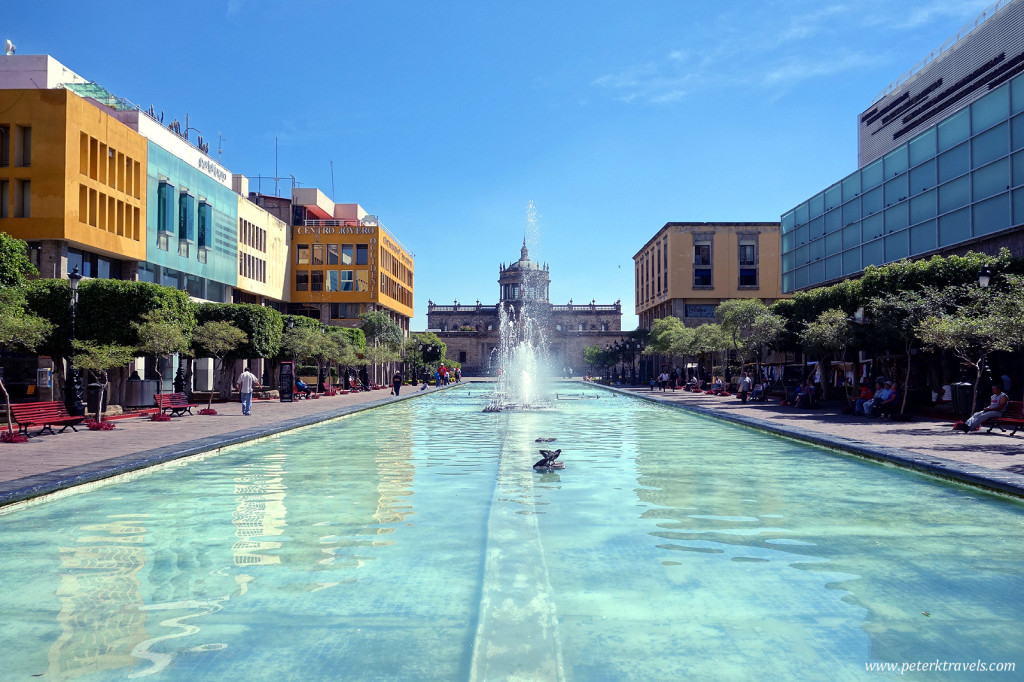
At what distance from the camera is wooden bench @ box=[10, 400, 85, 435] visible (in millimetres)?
16594

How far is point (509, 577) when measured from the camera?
579cm

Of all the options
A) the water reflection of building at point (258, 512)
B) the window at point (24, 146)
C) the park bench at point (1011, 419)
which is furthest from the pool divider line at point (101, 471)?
the window at point (24, 146)

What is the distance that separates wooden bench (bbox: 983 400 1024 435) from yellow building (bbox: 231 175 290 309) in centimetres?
4716

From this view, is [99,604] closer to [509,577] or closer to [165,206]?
[509,577]

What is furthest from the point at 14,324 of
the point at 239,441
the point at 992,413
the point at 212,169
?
the point at 212,169

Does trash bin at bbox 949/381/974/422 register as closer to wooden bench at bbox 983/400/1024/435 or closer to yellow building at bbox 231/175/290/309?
wooden bench at bbox 983/400/1024/435

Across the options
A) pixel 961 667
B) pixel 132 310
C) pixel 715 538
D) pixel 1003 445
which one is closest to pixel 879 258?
pixel 1003 445

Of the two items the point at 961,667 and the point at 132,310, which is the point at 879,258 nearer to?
the point at 132,310

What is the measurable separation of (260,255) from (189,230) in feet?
46.8

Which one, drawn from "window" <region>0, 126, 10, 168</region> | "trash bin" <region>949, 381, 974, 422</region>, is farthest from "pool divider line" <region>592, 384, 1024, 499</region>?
"window" <region>0, 126, 10, 168</region>

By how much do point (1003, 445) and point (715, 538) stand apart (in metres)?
10.5

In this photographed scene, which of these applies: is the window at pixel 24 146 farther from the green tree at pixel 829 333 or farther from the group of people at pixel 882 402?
the group of people at pixel 882 402

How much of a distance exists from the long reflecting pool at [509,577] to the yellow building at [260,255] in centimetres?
4799

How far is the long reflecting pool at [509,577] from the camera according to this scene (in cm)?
443
